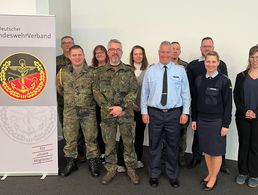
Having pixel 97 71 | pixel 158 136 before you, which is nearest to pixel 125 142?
pixel 158 136

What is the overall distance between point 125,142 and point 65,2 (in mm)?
2954

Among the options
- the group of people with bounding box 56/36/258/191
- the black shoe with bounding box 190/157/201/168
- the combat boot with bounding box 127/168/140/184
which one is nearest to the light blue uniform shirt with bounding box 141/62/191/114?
the group of people with bounding box 56/36/258/191

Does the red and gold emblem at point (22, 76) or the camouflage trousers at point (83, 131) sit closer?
the red and gold emblem at point (22, 76)

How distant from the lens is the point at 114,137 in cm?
324

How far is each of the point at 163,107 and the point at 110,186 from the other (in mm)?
1061

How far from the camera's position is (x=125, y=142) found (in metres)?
3.23

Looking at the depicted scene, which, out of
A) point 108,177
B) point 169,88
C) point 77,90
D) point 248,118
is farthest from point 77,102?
point 248,118

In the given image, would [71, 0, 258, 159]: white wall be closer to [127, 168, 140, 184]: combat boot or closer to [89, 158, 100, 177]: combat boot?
[127, 168, 140, 184]: combat boot

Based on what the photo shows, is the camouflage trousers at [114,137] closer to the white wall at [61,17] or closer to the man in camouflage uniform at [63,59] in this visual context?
the man in camouflage uniform at [63,59]

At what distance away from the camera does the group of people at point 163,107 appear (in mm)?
2967

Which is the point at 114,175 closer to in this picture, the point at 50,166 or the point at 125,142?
the point at 125,142

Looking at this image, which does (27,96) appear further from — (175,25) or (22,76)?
(175,25)

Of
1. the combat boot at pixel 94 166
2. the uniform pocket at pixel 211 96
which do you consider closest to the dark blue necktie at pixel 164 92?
the uniform pocket at pixel 211 96

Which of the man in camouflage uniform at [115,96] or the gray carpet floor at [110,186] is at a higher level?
the man in camouflage uniform at [115,96]
